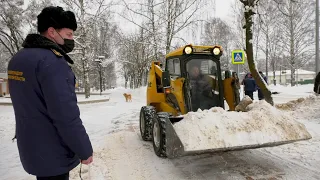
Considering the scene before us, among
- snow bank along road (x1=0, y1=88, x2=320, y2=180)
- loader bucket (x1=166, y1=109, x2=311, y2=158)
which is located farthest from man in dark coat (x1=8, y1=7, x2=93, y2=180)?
snow bank along road (x1=0, y1=88, x2=320, y2=180)

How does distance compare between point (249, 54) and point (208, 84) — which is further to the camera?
point (249, 54)

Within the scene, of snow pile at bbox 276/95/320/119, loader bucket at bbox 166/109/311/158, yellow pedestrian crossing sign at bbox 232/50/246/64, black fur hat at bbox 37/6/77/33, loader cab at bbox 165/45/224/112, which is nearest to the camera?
black fur hat at bbox 37/6/77/33

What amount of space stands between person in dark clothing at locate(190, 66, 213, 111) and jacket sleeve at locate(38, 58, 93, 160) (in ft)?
13.3

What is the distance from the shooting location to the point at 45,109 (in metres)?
1.98

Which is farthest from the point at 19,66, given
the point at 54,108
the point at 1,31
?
the point at 1,31

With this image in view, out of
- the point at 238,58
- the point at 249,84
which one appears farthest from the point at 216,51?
the point at 249,84

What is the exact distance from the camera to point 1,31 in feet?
87.6

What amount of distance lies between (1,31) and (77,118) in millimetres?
29261

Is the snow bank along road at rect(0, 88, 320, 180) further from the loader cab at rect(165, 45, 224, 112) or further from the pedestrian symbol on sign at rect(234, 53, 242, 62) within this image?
the pedestrian symbol on sign at rect(234, 53, 242, 62)

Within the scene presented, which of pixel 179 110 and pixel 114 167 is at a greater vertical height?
pixel 179 110

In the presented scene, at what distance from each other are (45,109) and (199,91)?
4.31 metres

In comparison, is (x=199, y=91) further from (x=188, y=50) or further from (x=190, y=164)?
(x=190, y=164)

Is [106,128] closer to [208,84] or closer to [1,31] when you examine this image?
[208,84]

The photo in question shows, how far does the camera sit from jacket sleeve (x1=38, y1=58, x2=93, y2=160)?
1.91 m
